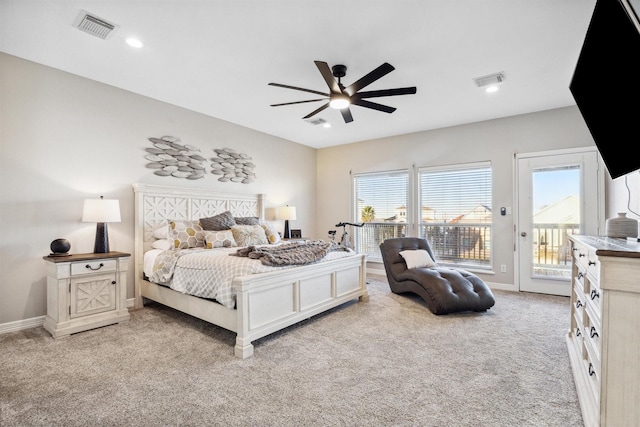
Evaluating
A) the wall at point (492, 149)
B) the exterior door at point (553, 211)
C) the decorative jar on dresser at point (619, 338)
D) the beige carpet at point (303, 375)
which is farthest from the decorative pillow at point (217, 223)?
the exterior door at point (553, 211)

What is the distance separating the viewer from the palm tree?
6146 millimetres

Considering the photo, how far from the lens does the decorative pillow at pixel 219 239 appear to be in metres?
3.74

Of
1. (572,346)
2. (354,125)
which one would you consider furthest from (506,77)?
(572,346)

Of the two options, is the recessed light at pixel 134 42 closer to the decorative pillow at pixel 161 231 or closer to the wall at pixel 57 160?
the wall at pixel 57 160

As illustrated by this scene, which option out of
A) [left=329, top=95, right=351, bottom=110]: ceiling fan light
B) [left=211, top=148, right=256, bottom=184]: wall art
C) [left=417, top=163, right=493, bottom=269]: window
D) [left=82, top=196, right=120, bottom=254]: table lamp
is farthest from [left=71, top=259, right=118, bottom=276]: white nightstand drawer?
[left=417, top=163, right=493, bottom=269]: window

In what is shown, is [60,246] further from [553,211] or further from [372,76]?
[553,211]

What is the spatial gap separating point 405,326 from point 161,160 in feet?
11.9

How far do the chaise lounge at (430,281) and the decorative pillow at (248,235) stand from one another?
174 centimetres

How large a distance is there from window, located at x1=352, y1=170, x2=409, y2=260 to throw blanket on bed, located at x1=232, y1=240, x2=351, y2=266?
2.55 m

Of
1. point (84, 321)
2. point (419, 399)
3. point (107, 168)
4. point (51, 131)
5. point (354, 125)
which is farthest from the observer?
point (354, 125)

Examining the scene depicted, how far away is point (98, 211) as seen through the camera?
3.15m

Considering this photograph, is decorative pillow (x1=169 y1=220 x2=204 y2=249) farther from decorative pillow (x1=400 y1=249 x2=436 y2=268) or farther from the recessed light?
decorative pillow (x1=400 y1=249 x2=436 y2=268)

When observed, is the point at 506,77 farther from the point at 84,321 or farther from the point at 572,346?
the point at 84,321

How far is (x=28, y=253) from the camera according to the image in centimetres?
307
